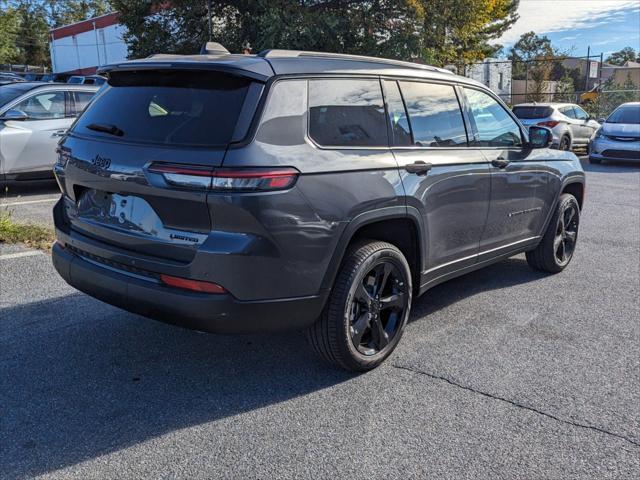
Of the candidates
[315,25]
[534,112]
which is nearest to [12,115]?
[315,25]

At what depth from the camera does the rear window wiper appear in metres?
3.36

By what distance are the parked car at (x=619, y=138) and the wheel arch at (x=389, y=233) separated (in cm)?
1344

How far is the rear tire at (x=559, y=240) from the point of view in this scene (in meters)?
5.66

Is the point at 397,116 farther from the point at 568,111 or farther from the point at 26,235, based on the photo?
the point at 568,111

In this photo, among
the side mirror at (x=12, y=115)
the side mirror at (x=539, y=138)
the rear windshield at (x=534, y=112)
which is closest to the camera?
the side mirror at (x=539, y=138)

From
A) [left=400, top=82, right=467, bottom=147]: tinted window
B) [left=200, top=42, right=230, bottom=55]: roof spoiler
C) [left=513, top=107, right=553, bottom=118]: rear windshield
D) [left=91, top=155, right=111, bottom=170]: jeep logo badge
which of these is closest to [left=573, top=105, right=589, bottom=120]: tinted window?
[left=513, top=107, right=553, bottom=118]: rear windshield

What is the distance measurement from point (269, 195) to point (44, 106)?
799cm

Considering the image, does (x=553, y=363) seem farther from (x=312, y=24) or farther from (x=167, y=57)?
(x=312, y=24)

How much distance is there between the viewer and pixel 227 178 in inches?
113

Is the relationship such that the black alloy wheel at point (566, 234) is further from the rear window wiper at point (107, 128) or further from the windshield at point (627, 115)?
the windshield at point (627, 115)

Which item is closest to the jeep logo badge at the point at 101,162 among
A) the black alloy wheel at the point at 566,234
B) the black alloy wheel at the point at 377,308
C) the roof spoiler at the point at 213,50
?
the roof spoiler at the point at 213,50

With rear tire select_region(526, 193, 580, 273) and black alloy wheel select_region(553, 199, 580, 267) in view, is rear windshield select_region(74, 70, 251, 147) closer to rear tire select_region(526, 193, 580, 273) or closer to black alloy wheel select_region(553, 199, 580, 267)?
rear tire select_region(526, 193, 580, 273)

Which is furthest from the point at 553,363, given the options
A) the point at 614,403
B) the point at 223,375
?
the point at 223,375

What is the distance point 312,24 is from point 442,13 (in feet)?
15.8
